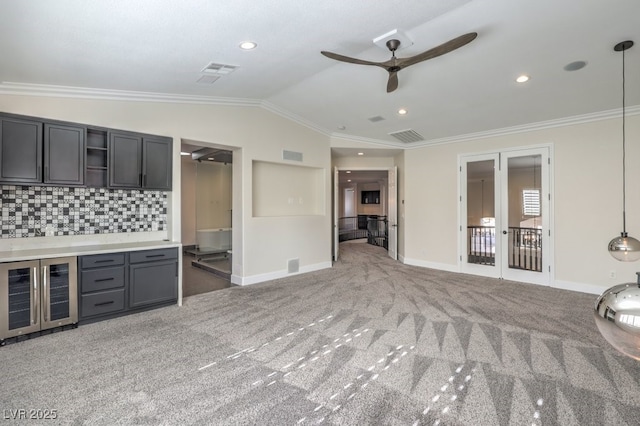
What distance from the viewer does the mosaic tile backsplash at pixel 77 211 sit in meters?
3.61

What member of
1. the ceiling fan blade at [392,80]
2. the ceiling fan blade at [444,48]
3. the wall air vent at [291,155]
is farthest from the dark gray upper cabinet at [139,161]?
the ceiling fan blade at [444,48]

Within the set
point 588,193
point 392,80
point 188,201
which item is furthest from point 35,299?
point 588,193

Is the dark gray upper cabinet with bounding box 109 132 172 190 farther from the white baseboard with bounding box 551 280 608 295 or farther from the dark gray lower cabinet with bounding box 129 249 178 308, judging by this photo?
the white baseboard with bounding box 551 280 608 295

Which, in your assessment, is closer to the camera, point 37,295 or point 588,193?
point 37,295

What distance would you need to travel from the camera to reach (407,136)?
6.75m

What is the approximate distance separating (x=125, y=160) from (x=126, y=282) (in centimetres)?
158

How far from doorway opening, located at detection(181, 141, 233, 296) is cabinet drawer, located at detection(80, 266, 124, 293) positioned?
3.00 metres

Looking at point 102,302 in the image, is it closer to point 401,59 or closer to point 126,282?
point 126,282

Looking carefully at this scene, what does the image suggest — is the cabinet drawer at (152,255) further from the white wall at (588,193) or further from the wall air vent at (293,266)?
the white wall at (588,193)

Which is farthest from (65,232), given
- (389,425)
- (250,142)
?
(389,425)

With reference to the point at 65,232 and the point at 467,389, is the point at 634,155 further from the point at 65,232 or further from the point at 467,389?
the point at 65,232

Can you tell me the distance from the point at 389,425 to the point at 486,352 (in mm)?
1528

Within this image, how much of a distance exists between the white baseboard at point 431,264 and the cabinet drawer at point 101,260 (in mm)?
5896

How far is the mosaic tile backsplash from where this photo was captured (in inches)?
142
